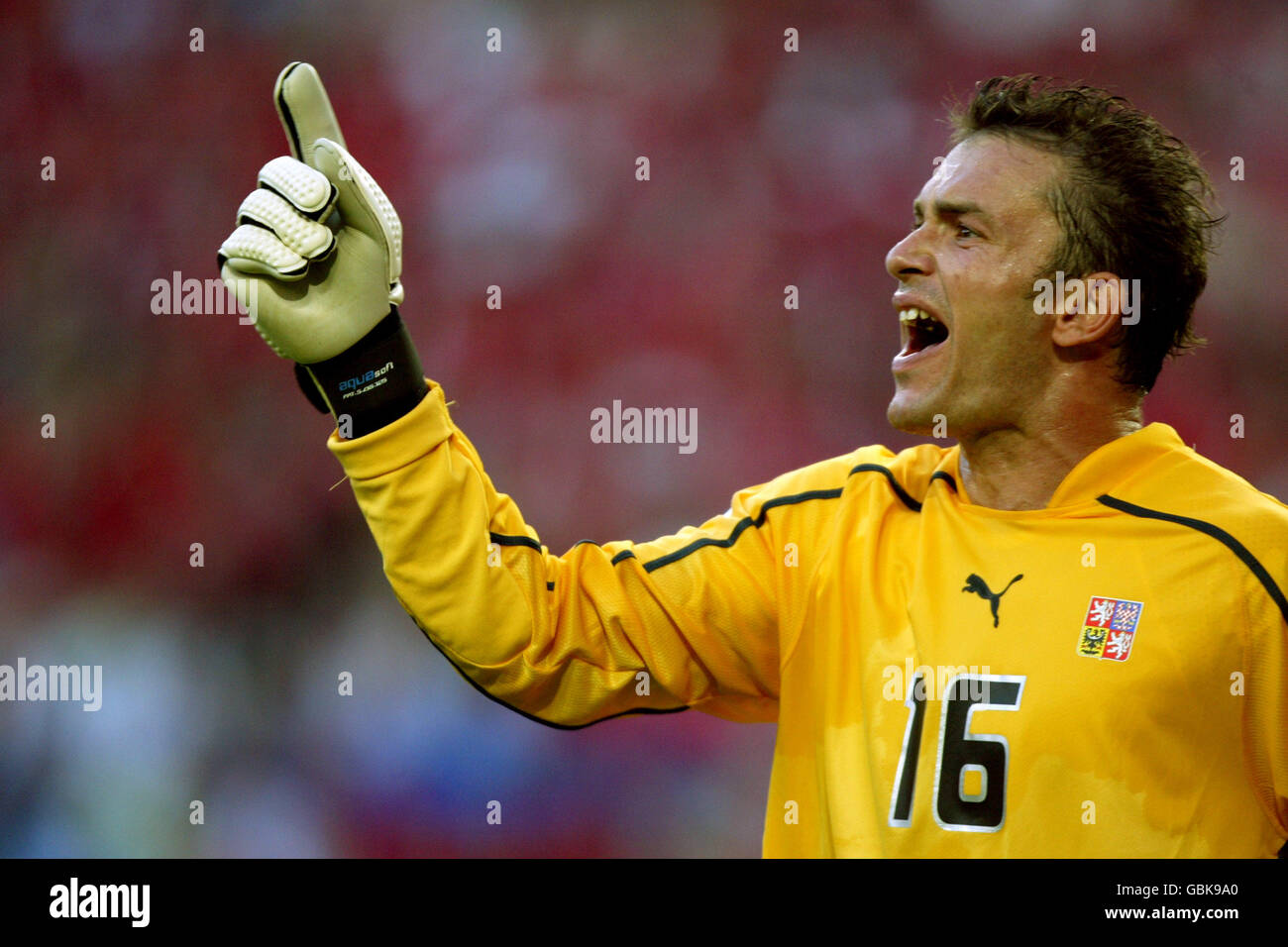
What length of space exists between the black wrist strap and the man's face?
0.72 m

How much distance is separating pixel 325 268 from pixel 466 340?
108 inches

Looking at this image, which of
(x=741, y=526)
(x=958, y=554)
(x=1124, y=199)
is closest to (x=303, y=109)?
(x=741, y=526)

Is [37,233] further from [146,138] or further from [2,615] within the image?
[2,615]

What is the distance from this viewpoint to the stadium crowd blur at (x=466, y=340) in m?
4.08

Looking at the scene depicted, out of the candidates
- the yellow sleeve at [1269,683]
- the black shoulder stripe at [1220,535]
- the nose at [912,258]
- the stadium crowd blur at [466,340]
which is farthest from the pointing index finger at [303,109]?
the stadium crowd blur at [466,340]

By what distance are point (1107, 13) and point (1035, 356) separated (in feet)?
9.82

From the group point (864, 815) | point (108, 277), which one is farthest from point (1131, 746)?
point (108, 277)

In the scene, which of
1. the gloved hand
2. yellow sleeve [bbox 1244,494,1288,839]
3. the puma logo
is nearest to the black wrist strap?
the gloved hand

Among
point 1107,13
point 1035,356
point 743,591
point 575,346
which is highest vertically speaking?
point 1107,13

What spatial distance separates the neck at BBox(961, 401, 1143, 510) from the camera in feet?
6.59

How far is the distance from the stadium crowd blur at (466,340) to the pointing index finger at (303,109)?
96.9 inches

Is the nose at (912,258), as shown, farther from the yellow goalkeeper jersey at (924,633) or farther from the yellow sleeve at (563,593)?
the yellow sleeve at (563,593)

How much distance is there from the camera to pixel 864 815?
1.81m

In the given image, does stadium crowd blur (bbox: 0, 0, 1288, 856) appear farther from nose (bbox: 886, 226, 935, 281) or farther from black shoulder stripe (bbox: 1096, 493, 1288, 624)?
black shoulder stripe (bbox: 1096, 493, 1288, 624)
